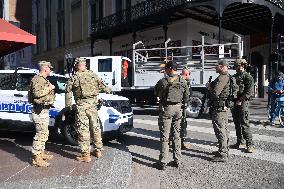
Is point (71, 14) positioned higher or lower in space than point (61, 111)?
higher

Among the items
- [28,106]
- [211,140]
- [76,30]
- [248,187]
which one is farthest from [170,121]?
[76,30]

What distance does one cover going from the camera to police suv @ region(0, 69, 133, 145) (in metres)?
7.41

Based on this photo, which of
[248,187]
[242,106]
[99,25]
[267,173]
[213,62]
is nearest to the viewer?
[248,187]

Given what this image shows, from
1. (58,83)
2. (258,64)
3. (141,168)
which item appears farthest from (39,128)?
(258,64)

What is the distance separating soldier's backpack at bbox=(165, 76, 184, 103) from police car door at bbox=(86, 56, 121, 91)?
25.3ft

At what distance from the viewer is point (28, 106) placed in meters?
7.73

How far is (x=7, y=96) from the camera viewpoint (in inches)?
311

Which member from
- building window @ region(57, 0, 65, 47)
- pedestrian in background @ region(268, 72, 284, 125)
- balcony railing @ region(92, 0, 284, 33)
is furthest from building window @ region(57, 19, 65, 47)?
pedestrian in background @ region(268, 72, 284, 125)

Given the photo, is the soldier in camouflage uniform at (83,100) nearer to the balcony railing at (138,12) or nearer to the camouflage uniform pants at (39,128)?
the camouflage uniform pants at (39,128)

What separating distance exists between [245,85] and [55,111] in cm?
415

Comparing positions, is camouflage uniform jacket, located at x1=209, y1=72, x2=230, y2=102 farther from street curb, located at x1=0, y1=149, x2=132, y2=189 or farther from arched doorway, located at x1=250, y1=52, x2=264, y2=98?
arched doorway, located at x1=250, y1=52, x2=264, y2=98

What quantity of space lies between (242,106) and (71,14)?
30.3 metres

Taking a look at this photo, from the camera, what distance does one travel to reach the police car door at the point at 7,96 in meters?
7.86

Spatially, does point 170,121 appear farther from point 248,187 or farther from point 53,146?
point 53,146
